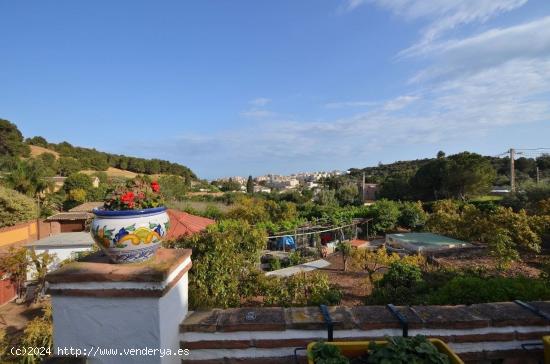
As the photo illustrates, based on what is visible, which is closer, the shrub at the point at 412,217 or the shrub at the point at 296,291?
the shrub at the point at 296,291

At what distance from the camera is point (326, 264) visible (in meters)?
10.7

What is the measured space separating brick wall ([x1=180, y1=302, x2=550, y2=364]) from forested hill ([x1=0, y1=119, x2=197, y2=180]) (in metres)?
47.3

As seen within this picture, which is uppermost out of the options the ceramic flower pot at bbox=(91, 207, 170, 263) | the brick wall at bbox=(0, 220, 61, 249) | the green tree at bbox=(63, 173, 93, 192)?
the green tree at bbox=(63, 173, 93, 192)

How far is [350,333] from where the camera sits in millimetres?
1503

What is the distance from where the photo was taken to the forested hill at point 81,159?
39719 millimetres

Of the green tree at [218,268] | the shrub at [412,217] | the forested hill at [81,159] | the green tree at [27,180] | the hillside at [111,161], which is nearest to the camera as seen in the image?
the green tree at [218,268]

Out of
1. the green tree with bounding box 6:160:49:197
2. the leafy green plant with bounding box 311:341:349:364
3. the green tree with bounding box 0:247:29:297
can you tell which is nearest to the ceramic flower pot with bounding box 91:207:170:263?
the leafy green plant with bounding box 311:341:349:364

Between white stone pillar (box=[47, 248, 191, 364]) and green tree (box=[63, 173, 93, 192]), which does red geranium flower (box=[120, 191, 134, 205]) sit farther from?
green tree (box=[63, 173, 93, 192])

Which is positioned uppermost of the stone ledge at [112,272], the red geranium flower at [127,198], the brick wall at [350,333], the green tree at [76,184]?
the green tree at [76,184]

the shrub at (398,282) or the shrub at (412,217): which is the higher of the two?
the shrub at (398,282)

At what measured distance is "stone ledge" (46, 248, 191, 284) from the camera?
1302 millimetres

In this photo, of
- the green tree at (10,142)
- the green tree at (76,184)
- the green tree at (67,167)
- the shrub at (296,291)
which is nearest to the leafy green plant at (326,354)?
the shrub at (296,291)

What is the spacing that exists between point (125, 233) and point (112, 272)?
0.56ft

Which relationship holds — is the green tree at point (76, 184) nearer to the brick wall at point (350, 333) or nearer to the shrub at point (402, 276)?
the shrub at point (402, 276)
